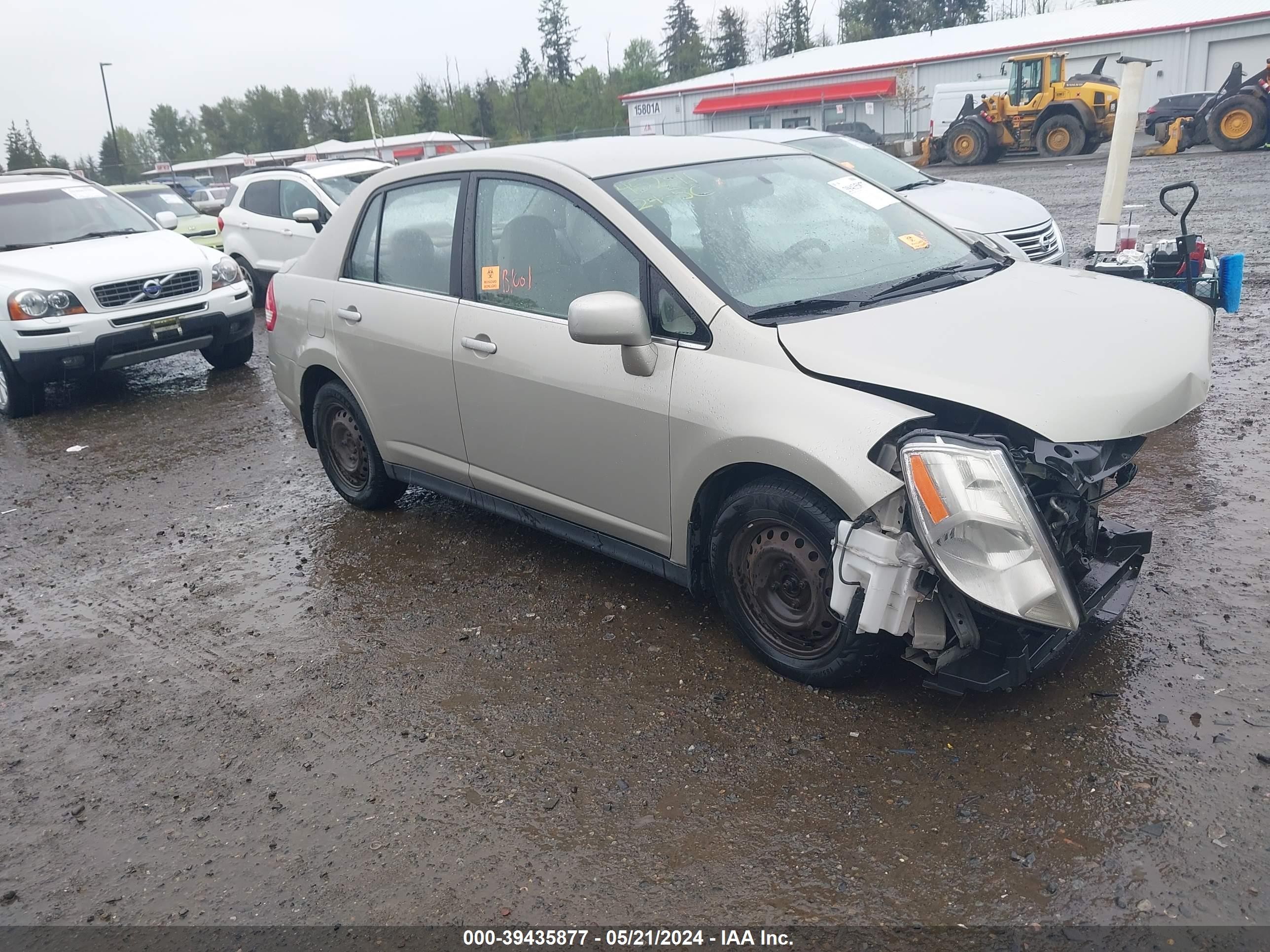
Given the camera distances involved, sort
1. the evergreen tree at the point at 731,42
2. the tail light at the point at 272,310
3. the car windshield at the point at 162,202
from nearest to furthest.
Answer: the tail light at the point at 272,310, the car windshield at the point at 162,202, the evergreen tree at the point at 731,42

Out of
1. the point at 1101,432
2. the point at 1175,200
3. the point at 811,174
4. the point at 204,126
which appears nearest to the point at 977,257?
the point at 811,174

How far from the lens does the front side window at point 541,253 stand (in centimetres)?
394

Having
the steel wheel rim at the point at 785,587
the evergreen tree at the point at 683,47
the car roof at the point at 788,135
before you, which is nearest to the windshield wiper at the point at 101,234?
the car roof at the point at 788,135

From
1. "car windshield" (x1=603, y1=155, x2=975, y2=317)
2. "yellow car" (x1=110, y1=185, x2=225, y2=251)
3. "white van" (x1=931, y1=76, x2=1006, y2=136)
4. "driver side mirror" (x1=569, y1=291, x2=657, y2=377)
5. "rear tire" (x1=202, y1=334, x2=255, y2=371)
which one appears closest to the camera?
"driver side mirror" (x1=569, y1=291, x2=657, y2=377)

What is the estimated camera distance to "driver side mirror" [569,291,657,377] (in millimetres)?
3555

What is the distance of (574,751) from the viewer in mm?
3393

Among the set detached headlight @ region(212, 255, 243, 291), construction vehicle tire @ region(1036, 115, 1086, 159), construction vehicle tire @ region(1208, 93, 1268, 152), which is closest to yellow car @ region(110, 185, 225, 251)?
detached headlight @ region(212, 255, 243, 291)

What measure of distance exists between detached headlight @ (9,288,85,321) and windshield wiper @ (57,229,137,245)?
109 centimetres

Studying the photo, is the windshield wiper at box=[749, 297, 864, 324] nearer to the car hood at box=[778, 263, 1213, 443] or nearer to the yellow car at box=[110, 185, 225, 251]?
the car hood at box=[778, 263, 1213, 443]

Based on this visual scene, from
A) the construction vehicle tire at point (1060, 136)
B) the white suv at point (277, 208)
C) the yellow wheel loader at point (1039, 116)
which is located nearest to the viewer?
the white suv at point (277, 208)

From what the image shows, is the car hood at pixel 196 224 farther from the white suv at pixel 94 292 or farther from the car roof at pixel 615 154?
the car roof at pixel 615 154

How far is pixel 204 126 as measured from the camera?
344 ft

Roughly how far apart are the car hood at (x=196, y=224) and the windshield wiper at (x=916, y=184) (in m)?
11.8

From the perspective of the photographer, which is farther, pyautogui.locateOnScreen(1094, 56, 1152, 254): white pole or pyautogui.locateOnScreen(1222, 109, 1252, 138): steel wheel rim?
pyautogui.locateOnScreen(1222, 109, 1252, 138): steel wheel rim
